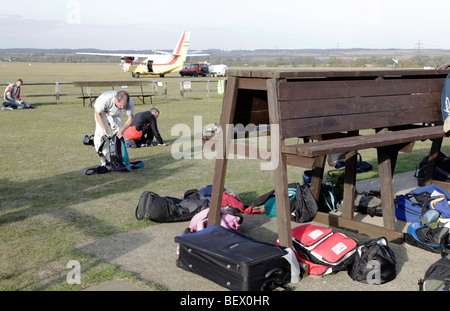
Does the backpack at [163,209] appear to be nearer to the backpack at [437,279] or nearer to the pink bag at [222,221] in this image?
the pink bag at [222,221]

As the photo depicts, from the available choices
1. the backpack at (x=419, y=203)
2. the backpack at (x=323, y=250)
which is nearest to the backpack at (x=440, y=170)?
the backpack at (x=419, y=203)

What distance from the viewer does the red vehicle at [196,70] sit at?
57.8 meters

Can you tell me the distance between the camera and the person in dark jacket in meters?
11.7

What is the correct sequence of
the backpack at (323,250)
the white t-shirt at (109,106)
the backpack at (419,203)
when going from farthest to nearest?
the white t-shirt at (109,106) → the backpack at (419,203) → the backpack at (323,250)

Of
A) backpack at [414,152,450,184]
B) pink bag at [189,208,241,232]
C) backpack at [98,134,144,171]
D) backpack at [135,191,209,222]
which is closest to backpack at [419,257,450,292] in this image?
pink bag at [189,208,241,232]

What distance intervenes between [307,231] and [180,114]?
14.7 m

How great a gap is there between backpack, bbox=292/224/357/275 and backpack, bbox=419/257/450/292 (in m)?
0.68

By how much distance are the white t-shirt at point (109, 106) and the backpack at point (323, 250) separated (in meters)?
5.05

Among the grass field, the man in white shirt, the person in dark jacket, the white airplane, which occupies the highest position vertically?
the white airplane

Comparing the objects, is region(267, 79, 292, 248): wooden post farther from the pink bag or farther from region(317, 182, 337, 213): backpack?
region(317, 182, 337, 213): backpack

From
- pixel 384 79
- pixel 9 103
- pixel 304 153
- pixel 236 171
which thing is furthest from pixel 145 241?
pixel 9 103

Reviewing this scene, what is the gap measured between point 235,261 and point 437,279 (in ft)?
5.21

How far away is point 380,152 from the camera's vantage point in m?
5.56
